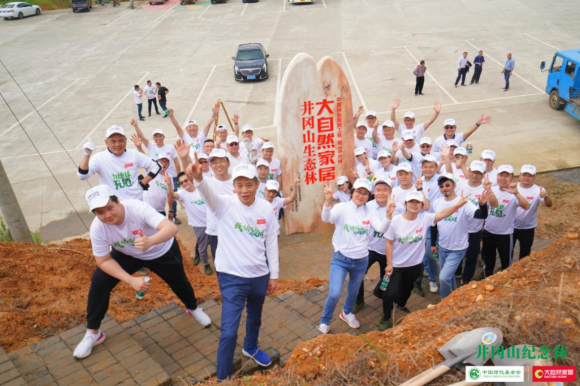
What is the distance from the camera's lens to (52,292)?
6.13 m

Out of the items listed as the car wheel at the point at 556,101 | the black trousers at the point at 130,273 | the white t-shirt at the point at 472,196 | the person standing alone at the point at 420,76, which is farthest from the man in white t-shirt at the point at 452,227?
the person standing alone at the point at 420,76

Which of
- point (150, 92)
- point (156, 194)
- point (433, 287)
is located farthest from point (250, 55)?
point (433, 287)

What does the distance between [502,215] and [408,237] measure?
5.72 ft

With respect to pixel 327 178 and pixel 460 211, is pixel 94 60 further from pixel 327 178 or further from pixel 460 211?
pixel 460 211

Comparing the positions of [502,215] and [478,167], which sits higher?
[478,167]

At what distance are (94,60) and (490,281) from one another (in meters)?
25.3

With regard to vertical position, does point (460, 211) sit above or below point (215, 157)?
below

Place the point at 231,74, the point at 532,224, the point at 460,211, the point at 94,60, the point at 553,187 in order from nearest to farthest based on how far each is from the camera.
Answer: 1. the point at 460,211
2. the point at 532,224
3. the point at 553,187
4. the point at 231,74
5. the point at 94,60

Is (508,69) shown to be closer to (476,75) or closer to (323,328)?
(476,75)

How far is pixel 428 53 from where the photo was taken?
2297 cm

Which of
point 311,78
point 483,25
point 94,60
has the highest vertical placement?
point 311,78

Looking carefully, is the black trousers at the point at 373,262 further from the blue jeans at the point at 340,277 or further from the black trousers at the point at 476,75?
the black trousers at the point at 476,75

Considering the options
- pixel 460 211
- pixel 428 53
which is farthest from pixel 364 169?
pixel 428 53

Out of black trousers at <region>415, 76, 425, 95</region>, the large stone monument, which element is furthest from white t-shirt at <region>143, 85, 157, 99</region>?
the large stone monument
